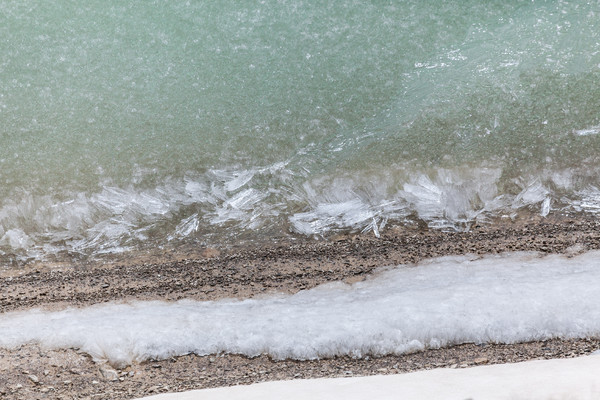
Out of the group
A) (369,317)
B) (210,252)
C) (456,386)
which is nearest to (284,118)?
(210,252)

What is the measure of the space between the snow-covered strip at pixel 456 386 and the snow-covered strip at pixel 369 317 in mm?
173

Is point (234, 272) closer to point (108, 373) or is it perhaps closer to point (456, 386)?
point (108, 373)

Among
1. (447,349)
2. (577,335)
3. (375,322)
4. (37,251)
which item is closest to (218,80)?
(37,251)

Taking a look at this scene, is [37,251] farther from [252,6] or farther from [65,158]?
[252,6]

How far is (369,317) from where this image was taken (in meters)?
2.86

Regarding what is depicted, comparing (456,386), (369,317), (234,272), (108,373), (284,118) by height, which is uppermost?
(284,118)

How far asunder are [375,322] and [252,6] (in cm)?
228

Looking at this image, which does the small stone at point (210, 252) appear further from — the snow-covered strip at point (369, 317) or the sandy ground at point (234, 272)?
the snow-covered strip at point (369, 317)

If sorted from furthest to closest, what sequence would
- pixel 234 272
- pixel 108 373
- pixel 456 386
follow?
pixel 234 272, pixel 108 373, pixel 456 386

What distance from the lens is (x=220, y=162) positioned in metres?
3.04

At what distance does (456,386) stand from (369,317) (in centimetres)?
63

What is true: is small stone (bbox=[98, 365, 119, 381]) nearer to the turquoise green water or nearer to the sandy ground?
the sandy ground

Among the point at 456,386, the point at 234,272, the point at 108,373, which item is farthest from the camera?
the point at 234,272

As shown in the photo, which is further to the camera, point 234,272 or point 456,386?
point 234,272
